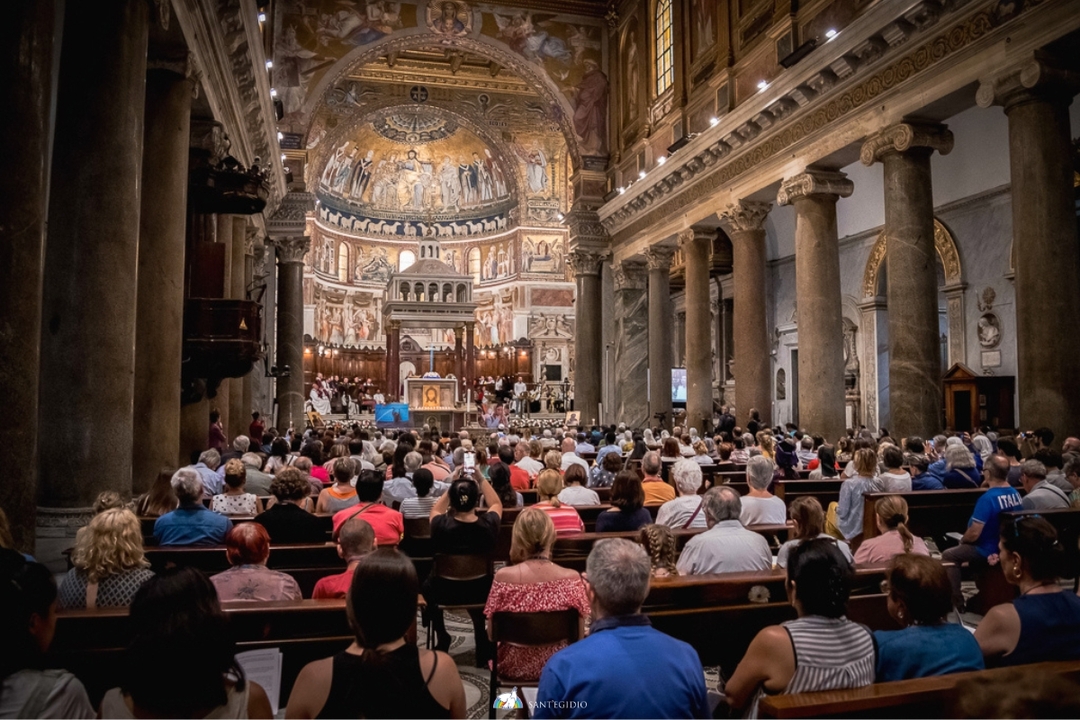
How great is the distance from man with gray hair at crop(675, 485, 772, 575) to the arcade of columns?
658 cm

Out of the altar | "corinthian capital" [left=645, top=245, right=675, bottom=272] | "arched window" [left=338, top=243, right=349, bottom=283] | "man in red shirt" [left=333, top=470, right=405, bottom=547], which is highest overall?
"arched window" [left=338, top=243, right=349, bottom=283]

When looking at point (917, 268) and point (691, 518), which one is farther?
point (917, 268)

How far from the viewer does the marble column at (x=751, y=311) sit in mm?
16094

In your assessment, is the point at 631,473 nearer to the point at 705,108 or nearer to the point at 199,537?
the point at 199,537

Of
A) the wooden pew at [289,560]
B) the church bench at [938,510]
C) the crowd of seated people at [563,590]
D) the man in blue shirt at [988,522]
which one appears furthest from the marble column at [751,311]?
the wooden pew at [289,560]

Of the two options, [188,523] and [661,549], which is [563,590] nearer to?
[661,549]

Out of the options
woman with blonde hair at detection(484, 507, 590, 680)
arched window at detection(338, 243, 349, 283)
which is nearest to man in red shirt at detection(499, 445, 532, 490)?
woman with blonde hair at detection(484, 507, 590, 680)

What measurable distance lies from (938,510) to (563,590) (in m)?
4.85

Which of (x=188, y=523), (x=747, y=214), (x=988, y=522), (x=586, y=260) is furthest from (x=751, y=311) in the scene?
(x=188, y=523)

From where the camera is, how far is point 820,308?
13.4 meters

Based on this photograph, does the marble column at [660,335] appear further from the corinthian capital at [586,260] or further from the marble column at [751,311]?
the marble column at [751,311]

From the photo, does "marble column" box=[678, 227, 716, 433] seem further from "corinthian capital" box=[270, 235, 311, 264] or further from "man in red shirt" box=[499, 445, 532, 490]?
"corinthian capital" box=[270, 235, 311, 264]

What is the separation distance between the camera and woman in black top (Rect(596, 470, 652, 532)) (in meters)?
5.32

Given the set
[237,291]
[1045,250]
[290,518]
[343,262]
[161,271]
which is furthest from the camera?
[343,262]
